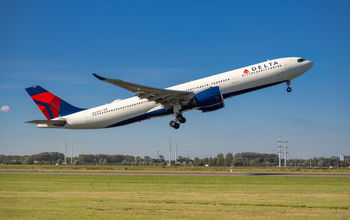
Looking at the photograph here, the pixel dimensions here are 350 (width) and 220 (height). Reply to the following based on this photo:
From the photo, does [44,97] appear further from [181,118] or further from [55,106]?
[181,118]

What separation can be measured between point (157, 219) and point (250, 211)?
476 centimetres

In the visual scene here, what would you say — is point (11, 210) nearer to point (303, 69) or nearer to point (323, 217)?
point (323, 217)

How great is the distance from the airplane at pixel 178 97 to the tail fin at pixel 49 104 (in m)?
0.14

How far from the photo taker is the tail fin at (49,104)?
167 ft

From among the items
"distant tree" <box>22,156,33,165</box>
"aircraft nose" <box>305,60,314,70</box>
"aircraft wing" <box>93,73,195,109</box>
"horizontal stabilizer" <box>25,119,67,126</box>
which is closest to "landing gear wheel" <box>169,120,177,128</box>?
"aircraft wing" <box>93,73,195,109</box>

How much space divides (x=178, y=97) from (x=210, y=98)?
12.6 feet

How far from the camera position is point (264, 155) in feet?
605

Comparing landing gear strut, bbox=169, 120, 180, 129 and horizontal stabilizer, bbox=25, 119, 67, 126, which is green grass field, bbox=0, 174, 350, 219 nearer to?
landing gear strut, bbox=169, 120, 180, 129

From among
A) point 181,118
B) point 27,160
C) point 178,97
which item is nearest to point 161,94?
point 178,97

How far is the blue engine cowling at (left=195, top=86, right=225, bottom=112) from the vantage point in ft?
138

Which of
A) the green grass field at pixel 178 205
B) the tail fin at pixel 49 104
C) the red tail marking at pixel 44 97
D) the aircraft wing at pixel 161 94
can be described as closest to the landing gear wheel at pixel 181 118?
the aircraft wing at pixel 161 94

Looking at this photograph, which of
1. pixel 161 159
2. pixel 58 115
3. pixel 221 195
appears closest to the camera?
pixel 221 195

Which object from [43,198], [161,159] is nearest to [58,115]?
[43,198]

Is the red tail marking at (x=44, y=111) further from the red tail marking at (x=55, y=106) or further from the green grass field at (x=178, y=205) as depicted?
the green grass field at (x=178, y=205)
